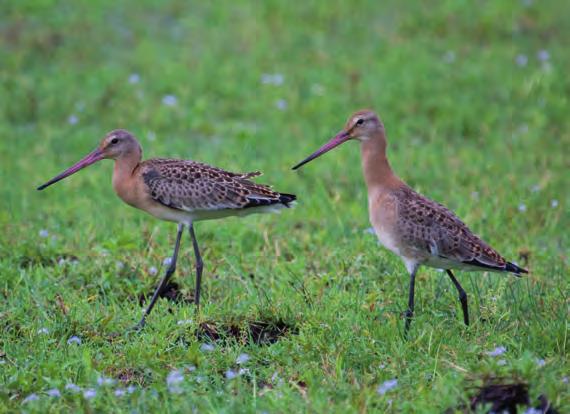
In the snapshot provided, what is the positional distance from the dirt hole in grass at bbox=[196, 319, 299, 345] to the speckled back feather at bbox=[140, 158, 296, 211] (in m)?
0.94

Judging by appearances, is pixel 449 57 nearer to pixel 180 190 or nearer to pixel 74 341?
pixel 180 190

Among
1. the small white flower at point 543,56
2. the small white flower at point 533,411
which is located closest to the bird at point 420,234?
the small white flower at point 533,411

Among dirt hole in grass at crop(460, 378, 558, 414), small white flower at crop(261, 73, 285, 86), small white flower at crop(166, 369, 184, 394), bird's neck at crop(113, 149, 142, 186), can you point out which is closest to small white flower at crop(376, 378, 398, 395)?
dirt hole in grass at crop(460, 378, 558, 414)

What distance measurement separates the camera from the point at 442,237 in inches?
253

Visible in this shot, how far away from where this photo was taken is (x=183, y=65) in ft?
38.4

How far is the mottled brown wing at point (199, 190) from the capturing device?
7.01 m

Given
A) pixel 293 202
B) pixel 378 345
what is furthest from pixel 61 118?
pixel 378 345

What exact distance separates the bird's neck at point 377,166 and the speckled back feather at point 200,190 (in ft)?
1.93

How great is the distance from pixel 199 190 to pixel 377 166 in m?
1.19

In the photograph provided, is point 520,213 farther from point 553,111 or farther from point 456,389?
point 456,389

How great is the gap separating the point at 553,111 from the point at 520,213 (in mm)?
2681

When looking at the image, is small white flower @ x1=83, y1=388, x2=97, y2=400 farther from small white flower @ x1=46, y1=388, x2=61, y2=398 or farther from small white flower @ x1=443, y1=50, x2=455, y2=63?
small white flower @ x1=443, y1=50, x2=455, y2=63

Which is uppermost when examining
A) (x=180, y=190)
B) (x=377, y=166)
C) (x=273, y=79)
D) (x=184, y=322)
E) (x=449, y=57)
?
(x=449, y=57)

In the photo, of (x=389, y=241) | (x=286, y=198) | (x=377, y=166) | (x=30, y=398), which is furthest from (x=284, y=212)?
(x=30, y=398)
